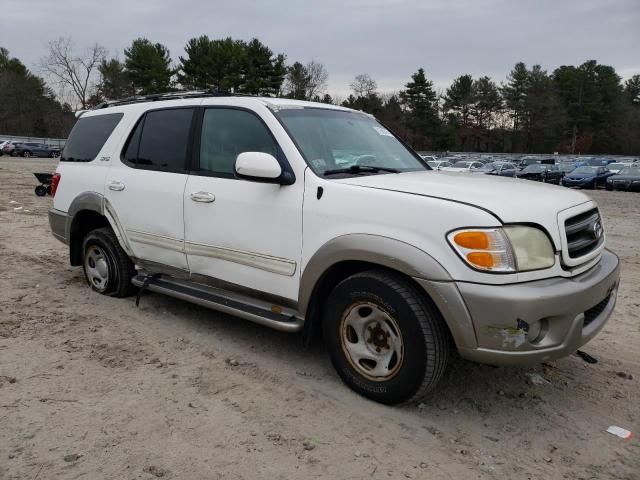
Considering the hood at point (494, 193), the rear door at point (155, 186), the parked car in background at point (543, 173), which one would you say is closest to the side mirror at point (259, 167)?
the hood at point (494, 193)

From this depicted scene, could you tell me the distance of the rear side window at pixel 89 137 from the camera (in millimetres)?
5281

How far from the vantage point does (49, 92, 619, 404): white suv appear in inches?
113

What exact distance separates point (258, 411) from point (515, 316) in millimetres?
1622

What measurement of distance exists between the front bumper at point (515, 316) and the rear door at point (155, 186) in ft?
7.64

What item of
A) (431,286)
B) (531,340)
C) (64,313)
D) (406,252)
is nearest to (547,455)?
(531,340)

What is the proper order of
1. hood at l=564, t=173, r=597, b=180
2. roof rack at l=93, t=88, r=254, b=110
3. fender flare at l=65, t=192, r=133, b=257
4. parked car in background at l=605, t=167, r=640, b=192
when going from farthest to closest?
hood at l=564, t=173, r=597, b=180 < parked car in background at l=605, t=167, r=640, b=192 < fender flare at l=65, t=192, r=133, b=257 < roof rack at l=93, t=88, r=254, b=110

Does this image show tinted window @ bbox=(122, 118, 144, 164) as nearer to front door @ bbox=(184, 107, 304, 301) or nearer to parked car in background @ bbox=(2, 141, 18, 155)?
front door @ bbox=(184, 107, 304, 301)

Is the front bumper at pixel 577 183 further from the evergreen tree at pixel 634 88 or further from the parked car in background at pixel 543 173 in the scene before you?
the evergreen tree at pixel 634 88

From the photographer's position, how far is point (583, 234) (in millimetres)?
3316

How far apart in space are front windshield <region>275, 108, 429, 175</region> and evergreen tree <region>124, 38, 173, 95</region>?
237 ft

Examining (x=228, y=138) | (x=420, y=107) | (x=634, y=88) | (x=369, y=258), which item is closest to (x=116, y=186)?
(x=228, y=138)

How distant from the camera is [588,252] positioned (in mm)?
3287

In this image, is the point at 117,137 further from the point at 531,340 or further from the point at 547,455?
the point at 547,455

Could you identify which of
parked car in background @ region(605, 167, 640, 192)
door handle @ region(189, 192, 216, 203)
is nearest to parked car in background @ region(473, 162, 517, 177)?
parked car in background @ region(605, 167, 640, 192)
